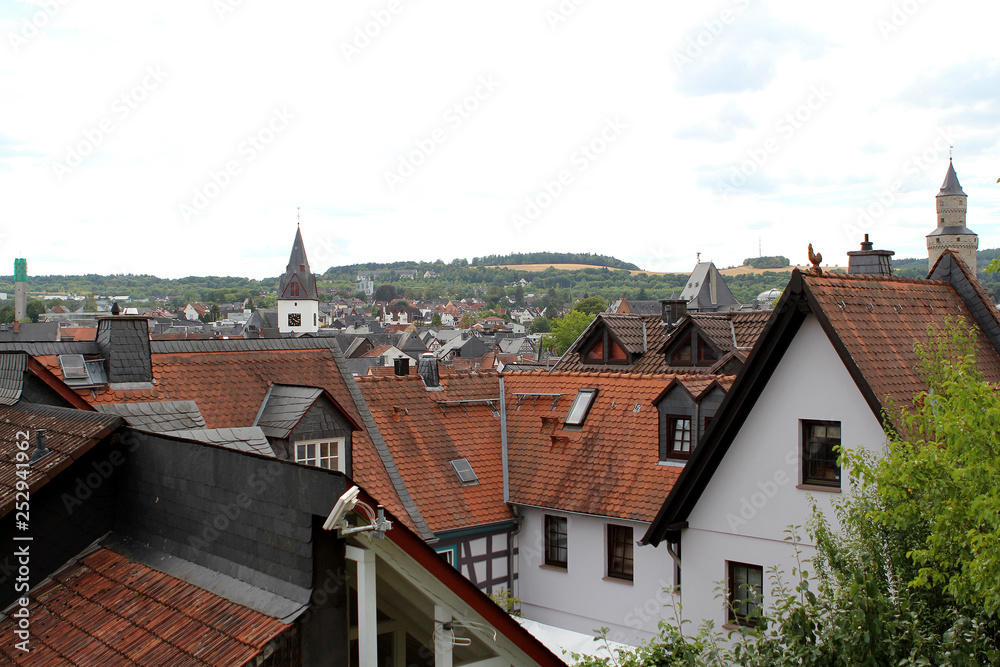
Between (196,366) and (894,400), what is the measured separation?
43.9ft

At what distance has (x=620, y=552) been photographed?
58.6ft

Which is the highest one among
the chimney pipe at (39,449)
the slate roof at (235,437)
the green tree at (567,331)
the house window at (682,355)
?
the green tree at (567,331)

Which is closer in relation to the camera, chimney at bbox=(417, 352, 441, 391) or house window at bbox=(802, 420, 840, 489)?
house window at bbox=(802, 420, 840, 489)

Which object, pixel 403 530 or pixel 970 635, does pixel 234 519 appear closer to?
pixel 403 530

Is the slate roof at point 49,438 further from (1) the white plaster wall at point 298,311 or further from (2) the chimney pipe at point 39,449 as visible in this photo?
(1) the white plaster wall at point 298,311

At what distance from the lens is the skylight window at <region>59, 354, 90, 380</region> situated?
15855mm

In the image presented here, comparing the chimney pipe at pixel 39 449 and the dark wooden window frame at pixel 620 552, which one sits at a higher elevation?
the chimney pipe at pixel 39 449

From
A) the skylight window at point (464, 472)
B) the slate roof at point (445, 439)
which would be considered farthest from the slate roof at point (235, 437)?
the skylight window at point (464, 472)

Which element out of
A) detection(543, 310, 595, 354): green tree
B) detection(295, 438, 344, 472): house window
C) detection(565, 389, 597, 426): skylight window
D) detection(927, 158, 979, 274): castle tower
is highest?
detection(927, 158, 979, 274): castle tower

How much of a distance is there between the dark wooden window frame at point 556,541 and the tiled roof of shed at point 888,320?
8.35 meters

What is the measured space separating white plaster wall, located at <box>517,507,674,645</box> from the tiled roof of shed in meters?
6.06

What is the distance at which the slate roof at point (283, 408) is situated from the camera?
53.9 ft

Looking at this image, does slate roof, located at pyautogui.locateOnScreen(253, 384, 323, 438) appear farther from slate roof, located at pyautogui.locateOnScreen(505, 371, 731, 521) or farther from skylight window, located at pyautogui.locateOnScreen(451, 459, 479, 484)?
slate roof, located at pyautogui.locateOnScreen(505, 371, 731, 521)

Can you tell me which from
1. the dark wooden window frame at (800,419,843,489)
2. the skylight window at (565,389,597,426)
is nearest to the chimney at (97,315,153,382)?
the skylight window at (565,389,597,426)
